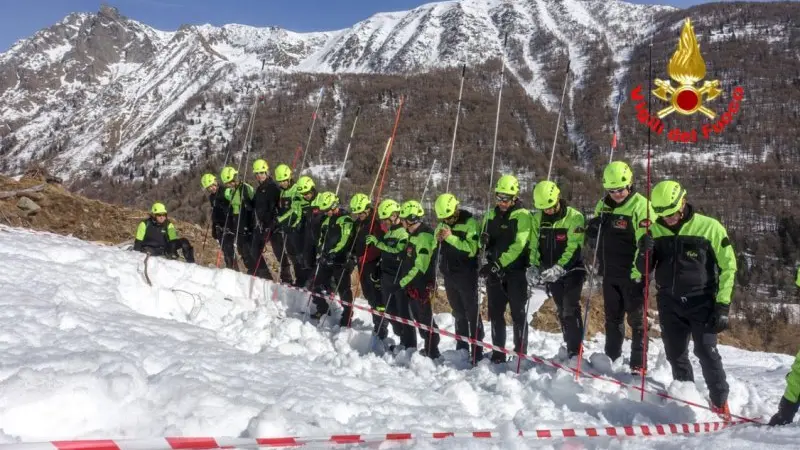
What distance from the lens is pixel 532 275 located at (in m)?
7.18

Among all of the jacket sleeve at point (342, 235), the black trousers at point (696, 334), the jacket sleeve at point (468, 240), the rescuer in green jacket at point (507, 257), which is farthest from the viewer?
the jacket sleeve at point (342, 235)

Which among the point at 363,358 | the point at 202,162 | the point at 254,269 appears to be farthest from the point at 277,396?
the point at 202,162

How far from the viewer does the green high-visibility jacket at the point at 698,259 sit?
5.30 meters

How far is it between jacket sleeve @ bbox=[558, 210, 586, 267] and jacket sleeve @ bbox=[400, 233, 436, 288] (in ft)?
6.37

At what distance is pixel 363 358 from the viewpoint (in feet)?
25.4

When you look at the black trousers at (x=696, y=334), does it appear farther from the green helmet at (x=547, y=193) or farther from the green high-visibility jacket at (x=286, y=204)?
the green high-visibility jacket at (x=286, y=204)

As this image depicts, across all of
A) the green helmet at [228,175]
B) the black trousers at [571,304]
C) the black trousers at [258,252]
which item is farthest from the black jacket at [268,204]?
the black trousers at [571,304]

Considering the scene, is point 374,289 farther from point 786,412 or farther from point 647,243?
point 786,412

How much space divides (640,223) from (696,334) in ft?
4.87

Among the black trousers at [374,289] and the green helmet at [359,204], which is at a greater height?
the green helmet at [359,204]

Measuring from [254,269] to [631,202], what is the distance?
8.67 metres

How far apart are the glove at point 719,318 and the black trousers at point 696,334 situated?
0.09 meters

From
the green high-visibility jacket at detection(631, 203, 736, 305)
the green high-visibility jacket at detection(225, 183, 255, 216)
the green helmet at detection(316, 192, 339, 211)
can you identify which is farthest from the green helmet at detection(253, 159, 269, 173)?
the green high-visibility jacket at detection(631, 203, 736, 305)

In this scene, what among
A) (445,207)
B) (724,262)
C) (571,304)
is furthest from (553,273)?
(724,262)
